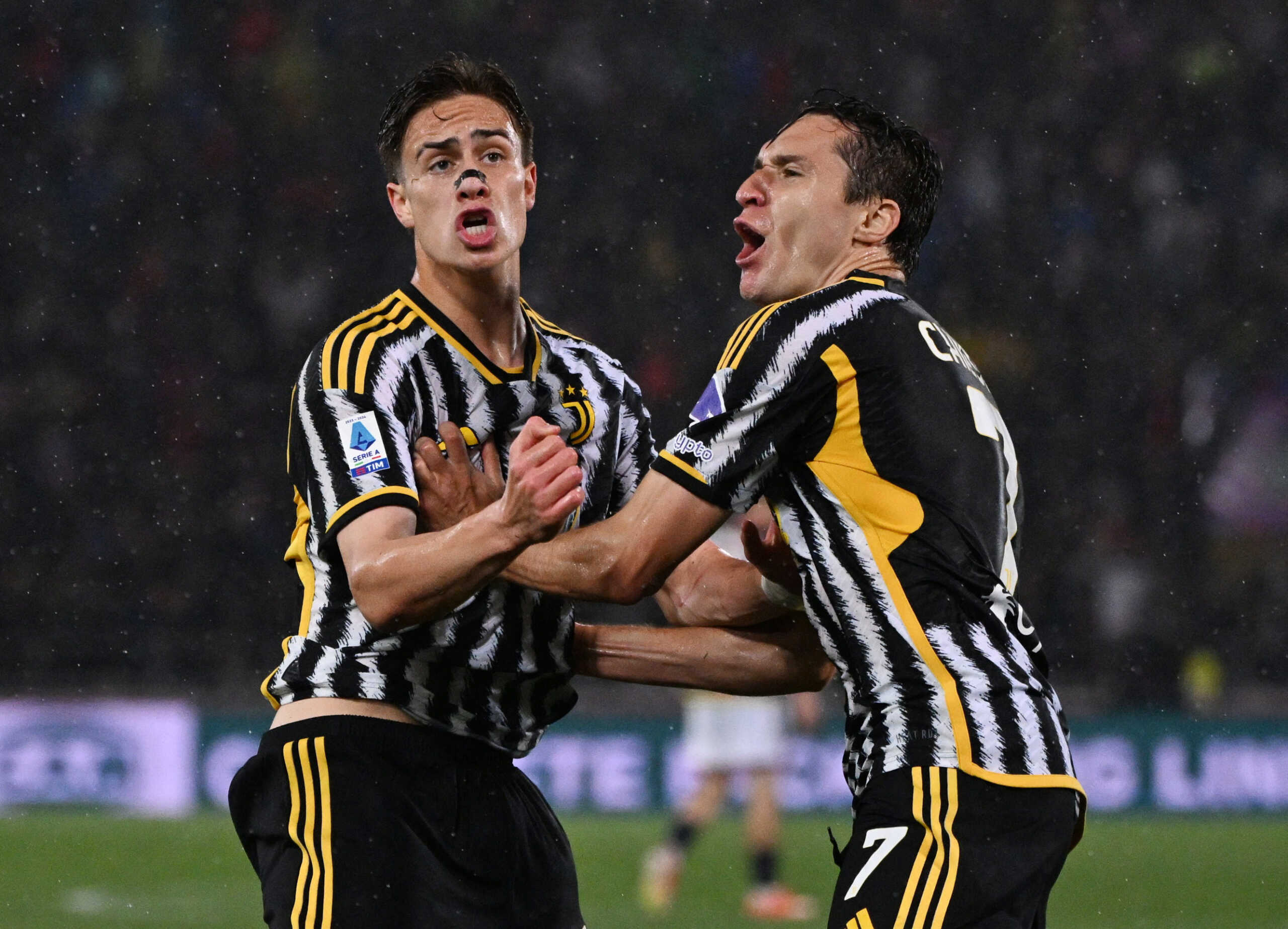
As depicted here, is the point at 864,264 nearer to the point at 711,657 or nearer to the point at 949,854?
the point at 711,657

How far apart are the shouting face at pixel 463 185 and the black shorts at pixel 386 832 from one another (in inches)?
37.6

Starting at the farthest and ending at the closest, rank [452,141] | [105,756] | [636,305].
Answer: [636,305], [105,756], [452,141]

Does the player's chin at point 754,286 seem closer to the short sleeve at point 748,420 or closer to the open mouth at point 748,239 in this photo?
the open mouth at point 748,239

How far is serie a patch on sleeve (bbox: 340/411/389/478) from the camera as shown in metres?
2.90

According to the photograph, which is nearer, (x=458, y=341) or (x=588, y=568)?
(x=588, y=568)

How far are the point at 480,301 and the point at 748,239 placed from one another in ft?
1.82

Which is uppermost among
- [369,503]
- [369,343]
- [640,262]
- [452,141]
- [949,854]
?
[640,262]

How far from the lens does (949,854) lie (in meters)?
2.63

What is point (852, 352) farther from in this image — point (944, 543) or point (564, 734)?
point (564, 734)

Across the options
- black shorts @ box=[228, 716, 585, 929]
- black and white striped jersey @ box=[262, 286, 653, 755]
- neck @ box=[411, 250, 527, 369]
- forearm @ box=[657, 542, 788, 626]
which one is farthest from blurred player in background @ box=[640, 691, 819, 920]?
neck @ box=[411, 250, 527, 369]

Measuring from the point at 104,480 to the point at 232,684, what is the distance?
87.5 inches

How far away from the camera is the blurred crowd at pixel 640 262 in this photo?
41.2 ft

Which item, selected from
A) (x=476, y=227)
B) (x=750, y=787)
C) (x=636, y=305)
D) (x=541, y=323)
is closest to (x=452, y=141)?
(x=476, y=227)

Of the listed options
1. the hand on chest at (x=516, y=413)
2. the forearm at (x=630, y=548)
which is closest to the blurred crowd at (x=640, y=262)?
the hand on chest at (x=516, y=413)
